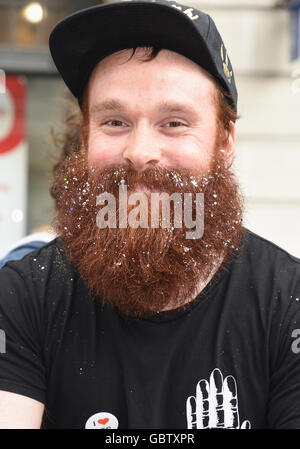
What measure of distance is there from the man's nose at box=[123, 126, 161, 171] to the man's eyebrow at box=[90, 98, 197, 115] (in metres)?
0.07

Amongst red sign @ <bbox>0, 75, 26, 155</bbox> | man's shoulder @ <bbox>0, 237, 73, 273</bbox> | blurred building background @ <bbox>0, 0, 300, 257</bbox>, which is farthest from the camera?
red sign @ <bbox>0, 75, 26, 155</bbox>

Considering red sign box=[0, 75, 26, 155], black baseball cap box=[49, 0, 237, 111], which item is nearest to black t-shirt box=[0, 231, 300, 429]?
black baseball cap box=[49, 0, 237, 111]

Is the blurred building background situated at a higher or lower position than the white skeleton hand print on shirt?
higher

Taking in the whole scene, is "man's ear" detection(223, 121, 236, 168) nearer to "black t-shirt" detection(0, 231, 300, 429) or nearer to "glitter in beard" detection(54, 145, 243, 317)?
"glitter in beard" detection(54, 145, 243, 317)

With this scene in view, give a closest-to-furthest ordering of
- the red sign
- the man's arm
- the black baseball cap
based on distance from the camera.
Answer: the man's arm < the black baseball cap < the red sign

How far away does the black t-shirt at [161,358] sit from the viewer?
134cm

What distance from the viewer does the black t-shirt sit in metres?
1.34

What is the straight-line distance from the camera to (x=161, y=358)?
1364 mm

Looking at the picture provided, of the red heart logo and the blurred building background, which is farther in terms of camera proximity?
the blurred building background

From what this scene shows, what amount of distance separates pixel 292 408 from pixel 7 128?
3920 mm

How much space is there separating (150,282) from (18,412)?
0.45 meters

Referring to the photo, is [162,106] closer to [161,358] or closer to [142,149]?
[142,149]

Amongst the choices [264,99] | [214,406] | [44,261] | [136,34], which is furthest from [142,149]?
[264,99]
